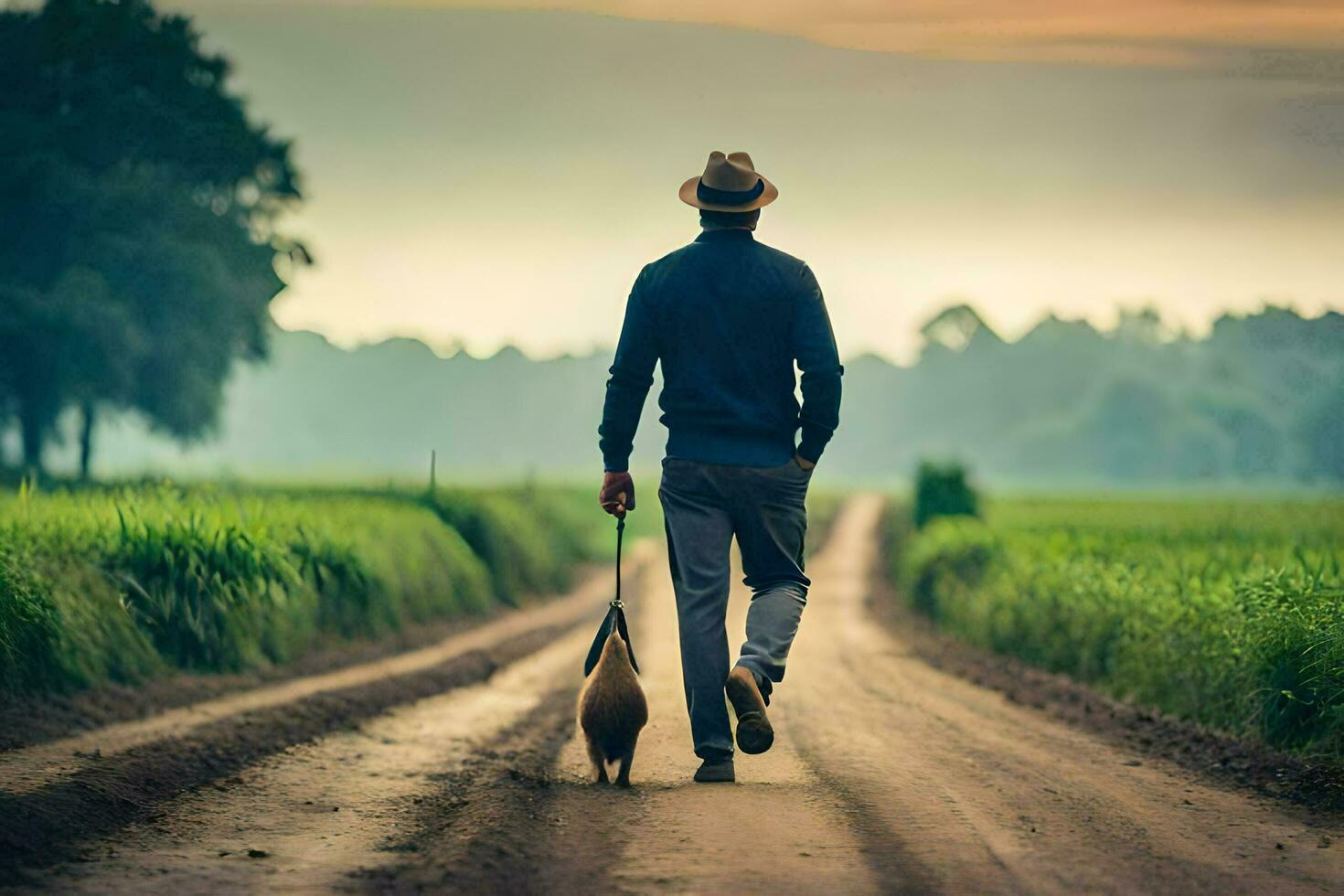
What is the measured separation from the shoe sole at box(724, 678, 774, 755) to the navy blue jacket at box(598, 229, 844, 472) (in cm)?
100

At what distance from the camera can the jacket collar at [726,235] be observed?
6.60 metres

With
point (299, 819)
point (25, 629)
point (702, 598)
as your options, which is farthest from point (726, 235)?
point (25, 629)

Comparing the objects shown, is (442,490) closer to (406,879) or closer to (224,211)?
(224,211)

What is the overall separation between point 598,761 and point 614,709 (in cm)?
34

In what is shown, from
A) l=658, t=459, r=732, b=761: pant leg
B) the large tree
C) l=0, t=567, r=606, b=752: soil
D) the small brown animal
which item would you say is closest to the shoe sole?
l=658, t=459, r=732, b=761: pant leg

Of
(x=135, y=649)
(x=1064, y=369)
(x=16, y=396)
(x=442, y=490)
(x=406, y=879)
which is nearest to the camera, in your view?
(x=406, y=879)

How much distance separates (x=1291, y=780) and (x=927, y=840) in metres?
2.94

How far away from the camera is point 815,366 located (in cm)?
643

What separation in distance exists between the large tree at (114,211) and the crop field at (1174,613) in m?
17.6

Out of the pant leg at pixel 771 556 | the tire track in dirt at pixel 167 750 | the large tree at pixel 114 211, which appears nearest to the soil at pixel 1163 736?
the pant leg at pixel 771 556

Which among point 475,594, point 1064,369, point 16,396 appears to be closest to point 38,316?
point 16,396

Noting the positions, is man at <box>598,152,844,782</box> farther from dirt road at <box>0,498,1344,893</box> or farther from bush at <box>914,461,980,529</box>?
bush at <box>914,461,980,529</box>

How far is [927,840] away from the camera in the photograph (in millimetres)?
5332

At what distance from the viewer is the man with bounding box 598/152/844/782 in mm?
6434
